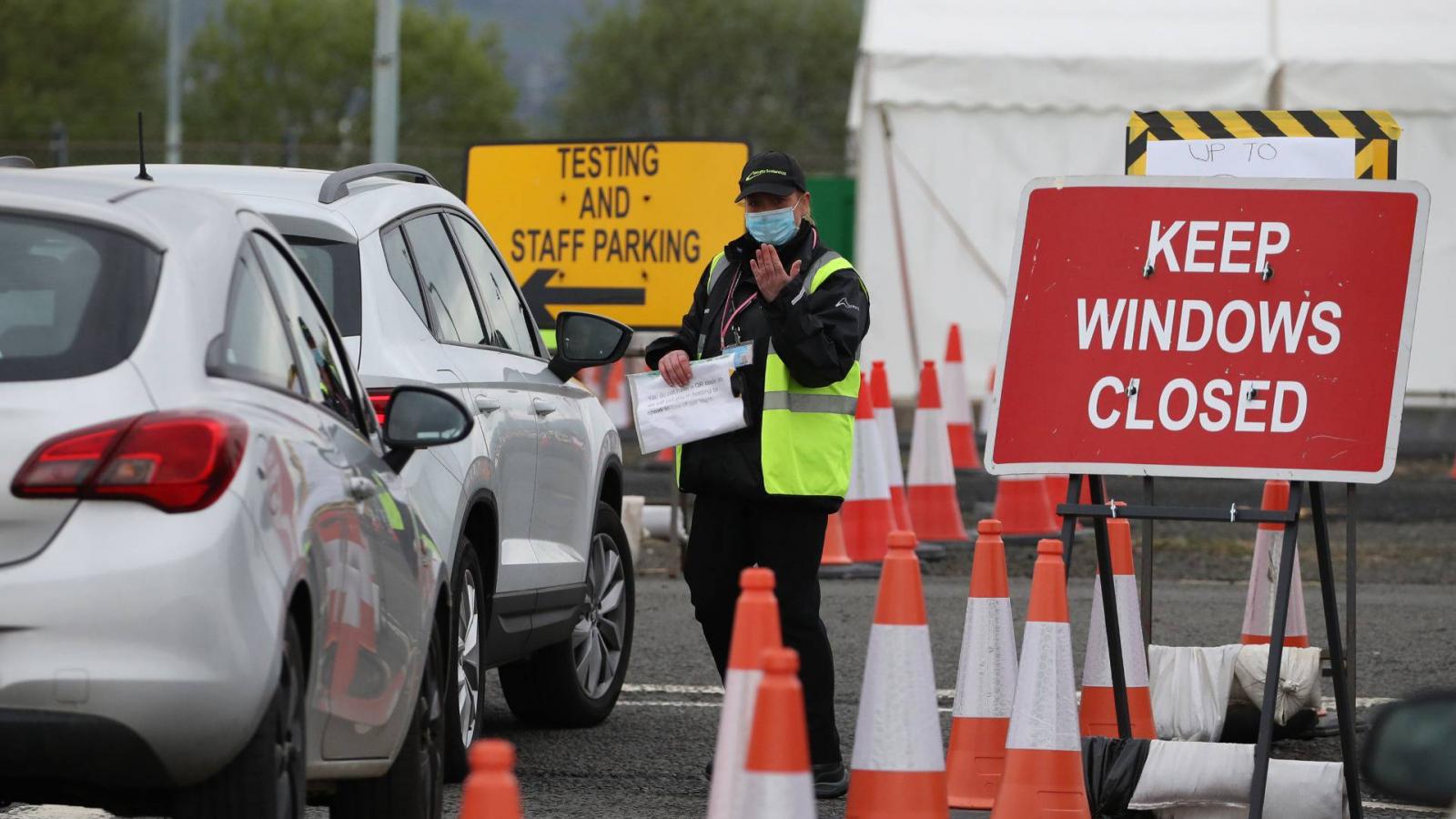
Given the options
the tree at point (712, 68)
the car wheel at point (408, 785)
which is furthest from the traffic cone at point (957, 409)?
the tree at point (712, 68)

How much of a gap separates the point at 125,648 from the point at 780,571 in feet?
10.1

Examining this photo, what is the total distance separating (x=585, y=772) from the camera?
23.7 feet

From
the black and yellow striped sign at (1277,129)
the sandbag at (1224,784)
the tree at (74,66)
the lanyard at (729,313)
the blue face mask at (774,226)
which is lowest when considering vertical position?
the sandbag at (1224,784)

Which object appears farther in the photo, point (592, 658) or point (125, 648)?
point (592, 658)

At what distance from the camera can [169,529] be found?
4.06 metres

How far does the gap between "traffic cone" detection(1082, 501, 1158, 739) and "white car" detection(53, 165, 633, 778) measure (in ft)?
5.37

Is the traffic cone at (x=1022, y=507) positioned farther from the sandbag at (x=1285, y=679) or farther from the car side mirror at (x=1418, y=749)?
the car side mirror at (x=1418, y=749)

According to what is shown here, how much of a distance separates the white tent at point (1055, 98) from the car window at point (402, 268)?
14905mm

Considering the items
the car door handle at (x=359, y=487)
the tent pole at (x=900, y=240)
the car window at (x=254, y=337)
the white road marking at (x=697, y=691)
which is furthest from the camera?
the tent pole at (x=900, y=240)

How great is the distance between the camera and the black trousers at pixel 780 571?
6836 mm

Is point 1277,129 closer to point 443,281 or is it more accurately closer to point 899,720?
point 443,281

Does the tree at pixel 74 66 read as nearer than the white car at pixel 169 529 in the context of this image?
No

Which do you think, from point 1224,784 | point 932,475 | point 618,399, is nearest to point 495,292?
point 1224,784

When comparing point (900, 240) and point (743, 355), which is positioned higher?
point (900, 240)
